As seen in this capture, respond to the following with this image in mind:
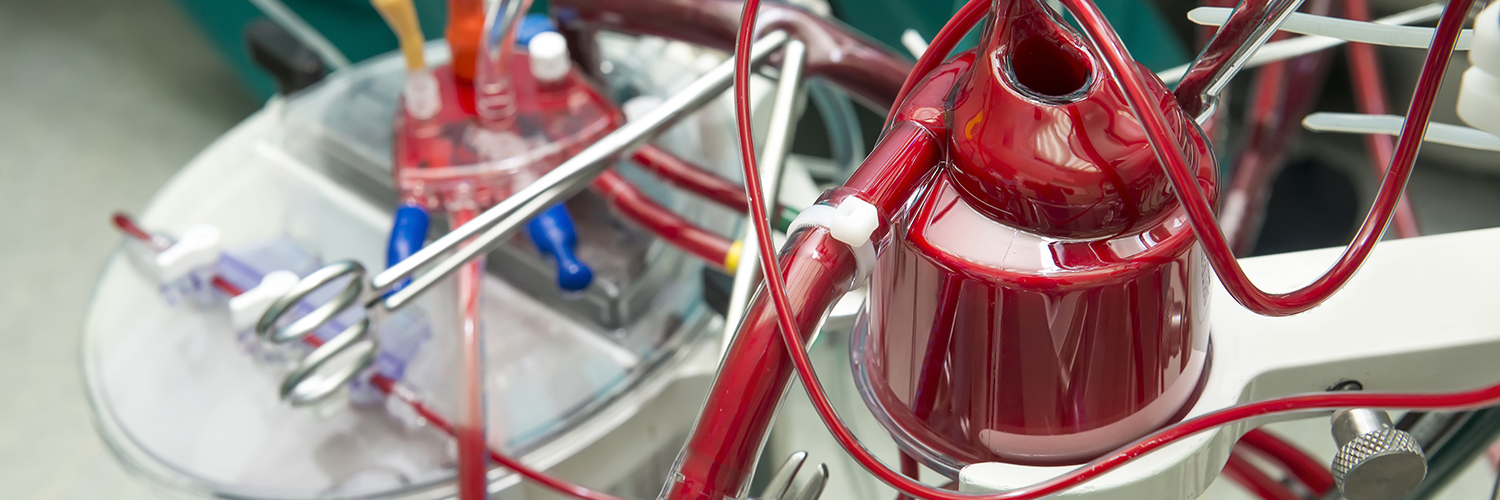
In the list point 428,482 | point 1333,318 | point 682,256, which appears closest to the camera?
point 1333,318

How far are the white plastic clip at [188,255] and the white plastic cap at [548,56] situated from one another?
10.5 inches

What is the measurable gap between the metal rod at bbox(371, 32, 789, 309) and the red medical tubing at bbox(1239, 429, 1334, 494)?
0.38 metres

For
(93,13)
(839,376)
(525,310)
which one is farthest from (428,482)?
(93,13)

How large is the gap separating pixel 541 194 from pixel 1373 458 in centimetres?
42

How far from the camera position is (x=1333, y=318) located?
16.5 inches

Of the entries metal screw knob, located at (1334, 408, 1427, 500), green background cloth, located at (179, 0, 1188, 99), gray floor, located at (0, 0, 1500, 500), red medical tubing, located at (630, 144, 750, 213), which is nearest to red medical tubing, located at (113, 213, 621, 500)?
red medical tubing, located at (630, 144, 750, 213)

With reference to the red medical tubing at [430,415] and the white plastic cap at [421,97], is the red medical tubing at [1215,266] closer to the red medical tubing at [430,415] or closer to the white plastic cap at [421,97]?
the red medical tubing at [430,415]

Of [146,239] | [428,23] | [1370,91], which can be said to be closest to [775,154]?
[146,239]

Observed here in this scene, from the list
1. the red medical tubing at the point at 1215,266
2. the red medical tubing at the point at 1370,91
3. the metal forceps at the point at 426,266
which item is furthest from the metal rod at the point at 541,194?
the red medical tubing at the point at 1370,91

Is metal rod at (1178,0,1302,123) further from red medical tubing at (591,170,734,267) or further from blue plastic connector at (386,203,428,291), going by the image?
blue plastic connector at (386,203,428,291)

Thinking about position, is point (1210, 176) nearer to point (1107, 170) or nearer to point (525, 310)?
point (1107, 170)

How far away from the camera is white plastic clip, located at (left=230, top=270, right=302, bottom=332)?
641 mm

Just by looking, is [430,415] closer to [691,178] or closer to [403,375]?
[403,375]

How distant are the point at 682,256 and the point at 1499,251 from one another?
483mm
